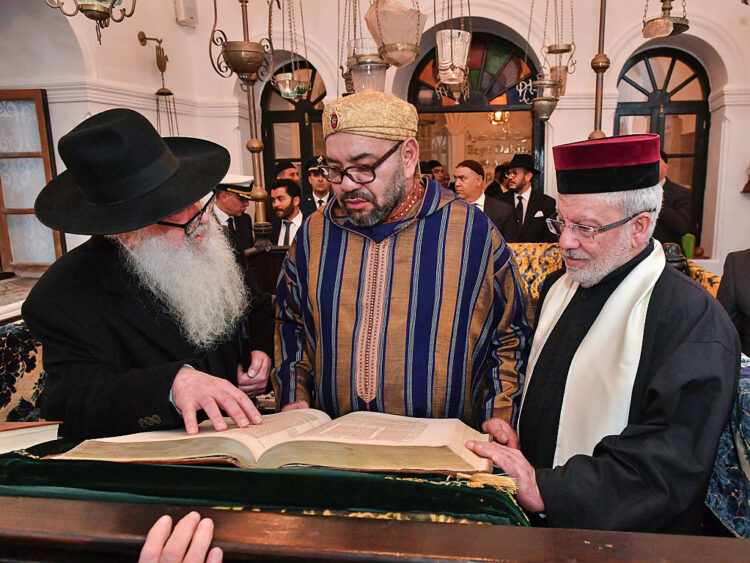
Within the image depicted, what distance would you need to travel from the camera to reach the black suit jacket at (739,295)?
110 inches

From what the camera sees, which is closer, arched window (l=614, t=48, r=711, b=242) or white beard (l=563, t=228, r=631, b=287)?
white beard (l=563, t=228, r=631, b=287)

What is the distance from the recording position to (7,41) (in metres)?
5.99

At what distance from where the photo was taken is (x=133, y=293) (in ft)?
5.39

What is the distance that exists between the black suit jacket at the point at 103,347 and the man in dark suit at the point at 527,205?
14.3 ft

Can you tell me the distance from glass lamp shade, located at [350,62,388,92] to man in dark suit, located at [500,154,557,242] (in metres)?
3.17

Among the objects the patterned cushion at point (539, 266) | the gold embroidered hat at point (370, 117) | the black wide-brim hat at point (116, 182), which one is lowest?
the patterned cushion at point (539, 266)

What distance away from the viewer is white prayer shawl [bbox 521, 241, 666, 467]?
155 cm

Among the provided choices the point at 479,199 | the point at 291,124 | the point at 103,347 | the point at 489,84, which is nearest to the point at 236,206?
the point at 479,199

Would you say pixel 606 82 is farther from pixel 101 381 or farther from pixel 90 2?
pixel 101 381

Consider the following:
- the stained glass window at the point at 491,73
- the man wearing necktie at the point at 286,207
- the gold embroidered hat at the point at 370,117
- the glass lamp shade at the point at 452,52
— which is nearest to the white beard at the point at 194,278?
the gold embroidered hat at the point at 370,117

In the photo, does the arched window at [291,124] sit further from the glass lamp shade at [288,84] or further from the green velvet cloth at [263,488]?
the green velvet cloth at [263,488]

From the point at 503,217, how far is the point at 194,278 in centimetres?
416

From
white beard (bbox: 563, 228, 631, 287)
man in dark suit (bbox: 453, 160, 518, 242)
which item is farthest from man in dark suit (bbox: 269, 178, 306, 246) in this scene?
white beard (bbox: 563, 228, 631, 287)

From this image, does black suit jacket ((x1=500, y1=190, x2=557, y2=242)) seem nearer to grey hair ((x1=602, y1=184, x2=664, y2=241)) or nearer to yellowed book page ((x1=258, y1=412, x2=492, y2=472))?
grey hair ((x1=602, y1=184, x2=664, y2=241))
